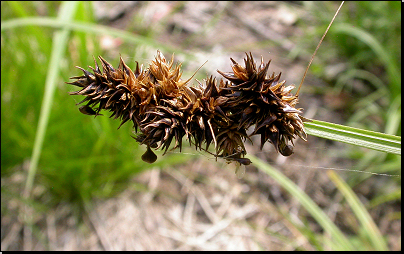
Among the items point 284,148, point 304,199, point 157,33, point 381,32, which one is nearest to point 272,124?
point 284,148

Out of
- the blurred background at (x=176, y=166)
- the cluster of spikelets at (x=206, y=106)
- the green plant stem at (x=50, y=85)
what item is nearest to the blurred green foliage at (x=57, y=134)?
the blurred background at (x=176, y=166)

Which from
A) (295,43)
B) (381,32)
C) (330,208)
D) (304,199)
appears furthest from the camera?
(295,43)

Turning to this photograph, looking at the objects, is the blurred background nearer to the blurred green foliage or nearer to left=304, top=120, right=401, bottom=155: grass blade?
the blurred green foliage

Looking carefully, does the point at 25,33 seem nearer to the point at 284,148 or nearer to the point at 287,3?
the point at 284,148

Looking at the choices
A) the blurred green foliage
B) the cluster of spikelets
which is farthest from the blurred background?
the cluster of spikelets

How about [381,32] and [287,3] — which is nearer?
[381,32]

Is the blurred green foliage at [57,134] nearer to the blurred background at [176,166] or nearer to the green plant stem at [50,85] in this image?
the blurred background at [176,166]
